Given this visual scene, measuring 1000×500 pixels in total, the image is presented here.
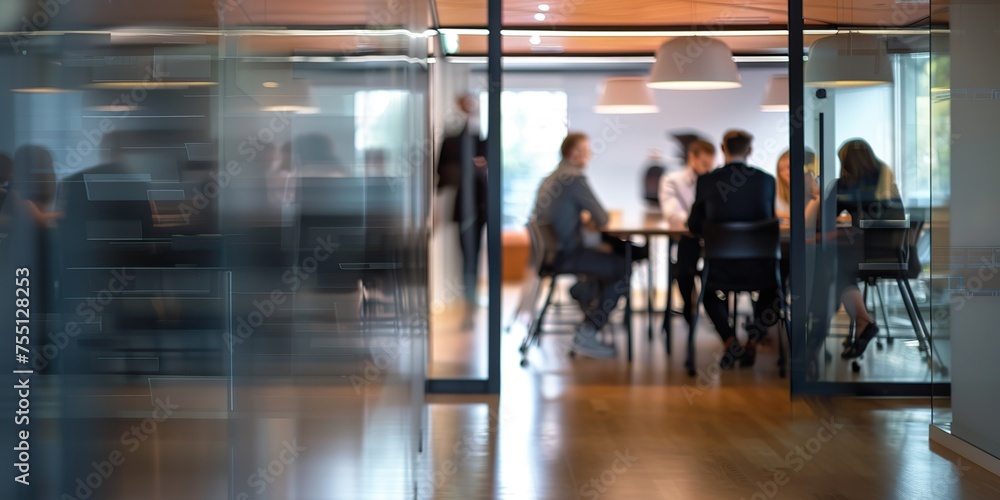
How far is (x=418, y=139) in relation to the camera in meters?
3.77

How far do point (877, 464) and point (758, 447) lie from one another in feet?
1.42

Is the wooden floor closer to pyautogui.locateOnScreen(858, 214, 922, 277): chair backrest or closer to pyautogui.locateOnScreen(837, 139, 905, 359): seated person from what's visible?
pyautogui.locateOnScreen(837, 139, 905, 359): seated person

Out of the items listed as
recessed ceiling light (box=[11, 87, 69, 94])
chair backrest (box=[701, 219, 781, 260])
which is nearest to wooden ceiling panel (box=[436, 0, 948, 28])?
chair backrest (box=[701, 219, 781, 260])

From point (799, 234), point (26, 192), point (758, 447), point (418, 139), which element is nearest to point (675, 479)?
point (758, 447)

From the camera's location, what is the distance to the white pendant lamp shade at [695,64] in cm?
604

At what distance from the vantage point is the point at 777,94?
226 inches

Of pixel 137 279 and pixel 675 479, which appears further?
pixel 675 479

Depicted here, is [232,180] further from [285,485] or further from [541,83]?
[541,83]

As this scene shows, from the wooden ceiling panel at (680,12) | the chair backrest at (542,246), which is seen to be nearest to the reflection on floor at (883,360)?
the wooden ceiling panel at (680,12)

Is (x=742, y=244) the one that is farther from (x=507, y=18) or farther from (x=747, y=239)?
(x=507, y=18)

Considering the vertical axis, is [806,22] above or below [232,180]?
above

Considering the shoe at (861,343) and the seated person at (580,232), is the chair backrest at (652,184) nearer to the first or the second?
the seated person at (580,232)

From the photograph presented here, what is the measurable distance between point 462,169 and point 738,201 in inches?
60.4

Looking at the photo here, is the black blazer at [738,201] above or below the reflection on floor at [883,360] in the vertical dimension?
above
